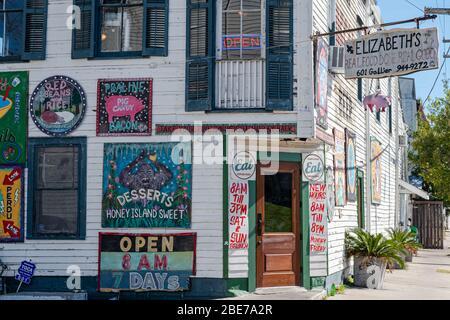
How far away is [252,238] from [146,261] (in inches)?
78.5

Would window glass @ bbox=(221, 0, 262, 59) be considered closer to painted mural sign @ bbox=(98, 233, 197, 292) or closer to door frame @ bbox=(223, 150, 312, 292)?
door frame @ bbox=(223, 150, 312, 292)

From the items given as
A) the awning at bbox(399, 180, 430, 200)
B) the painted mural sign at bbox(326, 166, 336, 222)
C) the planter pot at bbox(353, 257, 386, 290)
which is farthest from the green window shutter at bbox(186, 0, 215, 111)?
the awning at bbox(399, 180, 430, 200)

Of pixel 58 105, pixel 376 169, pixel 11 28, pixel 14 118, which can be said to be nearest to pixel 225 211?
pixel 58 105

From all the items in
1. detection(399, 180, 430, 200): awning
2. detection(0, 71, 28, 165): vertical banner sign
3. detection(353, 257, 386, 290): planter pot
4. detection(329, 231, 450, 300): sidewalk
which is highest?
detection(0, 71, 28, 165): vertical banner sign

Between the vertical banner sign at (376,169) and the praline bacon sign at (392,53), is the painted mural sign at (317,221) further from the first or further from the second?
the vertical banner sign at (376,169)

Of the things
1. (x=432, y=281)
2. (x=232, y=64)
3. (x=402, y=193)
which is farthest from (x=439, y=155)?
(x=232, y=64)

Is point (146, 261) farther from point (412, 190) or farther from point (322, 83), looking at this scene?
point (412, 190)

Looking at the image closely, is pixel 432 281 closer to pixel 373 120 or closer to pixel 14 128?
pixel 373 120

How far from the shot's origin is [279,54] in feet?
39.3

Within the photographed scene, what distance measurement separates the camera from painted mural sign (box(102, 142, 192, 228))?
478 inches

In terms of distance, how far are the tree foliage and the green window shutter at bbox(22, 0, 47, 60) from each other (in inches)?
768

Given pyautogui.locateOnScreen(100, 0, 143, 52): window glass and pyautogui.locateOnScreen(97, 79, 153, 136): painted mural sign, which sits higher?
pyautogui.locateOnScreen(100, 0, 143, 52): window glass

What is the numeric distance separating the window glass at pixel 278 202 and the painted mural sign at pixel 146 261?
151 cm

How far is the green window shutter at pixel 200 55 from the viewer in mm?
11992
